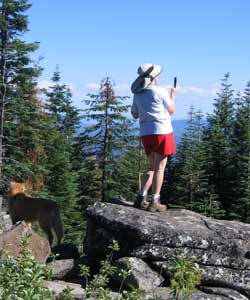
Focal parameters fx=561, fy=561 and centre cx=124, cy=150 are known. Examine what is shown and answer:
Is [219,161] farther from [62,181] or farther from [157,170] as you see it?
[157,170]

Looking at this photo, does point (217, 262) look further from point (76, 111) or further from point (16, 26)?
point (76, 111)

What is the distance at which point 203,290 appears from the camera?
7.26 m

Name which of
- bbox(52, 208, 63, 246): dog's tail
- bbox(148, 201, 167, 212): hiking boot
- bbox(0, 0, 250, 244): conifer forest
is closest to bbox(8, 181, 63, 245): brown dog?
bbox(52, 208, 63, 246): dog's tail

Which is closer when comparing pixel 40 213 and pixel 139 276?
pixel 139 276

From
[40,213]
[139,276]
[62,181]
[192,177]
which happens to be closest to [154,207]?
[139,276]

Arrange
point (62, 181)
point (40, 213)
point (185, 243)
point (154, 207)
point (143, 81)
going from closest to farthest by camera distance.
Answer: point (185, 243) → point (143, 81) → point (154, 207) → point (40, 213) → point (62, 181)

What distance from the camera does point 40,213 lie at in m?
8.93

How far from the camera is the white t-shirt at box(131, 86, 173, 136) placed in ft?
26.5

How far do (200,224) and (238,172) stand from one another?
41.6 meters

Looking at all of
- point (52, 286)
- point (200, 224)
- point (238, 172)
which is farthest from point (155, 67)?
point (238, 172)

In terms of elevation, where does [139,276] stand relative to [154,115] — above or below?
below

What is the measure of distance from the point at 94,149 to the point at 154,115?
3335 centimetres

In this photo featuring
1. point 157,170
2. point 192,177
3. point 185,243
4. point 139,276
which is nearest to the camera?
point 139,276

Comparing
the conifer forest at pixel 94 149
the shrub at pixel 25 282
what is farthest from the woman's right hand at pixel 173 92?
the conifer forest at pixel 94 149
